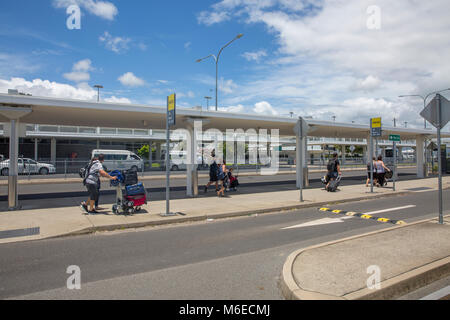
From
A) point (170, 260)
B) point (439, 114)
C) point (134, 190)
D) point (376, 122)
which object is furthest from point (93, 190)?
point (376, 122)

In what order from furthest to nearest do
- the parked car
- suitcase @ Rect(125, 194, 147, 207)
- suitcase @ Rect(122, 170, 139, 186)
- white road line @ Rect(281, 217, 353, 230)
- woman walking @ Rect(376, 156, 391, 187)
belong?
1. the parked car
2. woman walking @ Rect(376, 156, 391, 187)
3. suitcase @ Rect(122, 170, 139, 186)
4. suitcase @ Rect(125, 194, 147, 207)
5. white road line @ Rect(281, 217, 353, 230)

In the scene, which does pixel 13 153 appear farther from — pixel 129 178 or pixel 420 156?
pixel 420 156

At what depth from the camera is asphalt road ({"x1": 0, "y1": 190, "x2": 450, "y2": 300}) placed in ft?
Result: 14.2

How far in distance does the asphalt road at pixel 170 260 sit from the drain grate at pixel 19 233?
0.67 metres

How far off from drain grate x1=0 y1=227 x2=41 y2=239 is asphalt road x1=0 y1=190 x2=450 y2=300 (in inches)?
26.6

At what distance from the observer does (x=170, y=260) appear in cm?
567

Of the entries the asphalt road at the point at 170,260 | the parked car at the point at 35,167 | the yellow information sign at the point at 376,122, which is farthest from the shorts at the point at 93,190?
the parked car at the point at 35,167

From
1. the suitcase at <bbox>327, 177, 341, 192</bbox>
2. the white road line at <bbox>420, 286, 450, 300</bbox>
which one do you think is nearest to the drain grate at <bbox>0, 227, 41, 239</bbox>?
the white road line at <bbox>420, 286, 450, 300</bbox>

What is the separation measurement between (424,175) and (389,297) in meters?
25.6

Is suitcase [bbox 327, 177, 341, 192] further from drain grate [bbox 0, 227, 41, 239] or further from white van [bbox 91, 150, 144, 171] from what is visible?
white van [bbox 91, 150, 144, 171]

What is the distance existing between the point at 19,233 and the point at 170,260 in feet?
13.6

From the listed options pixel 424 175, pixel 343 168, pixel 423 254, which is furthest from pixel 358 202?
pixel 343 168

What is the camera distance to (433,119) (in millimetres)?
7902
